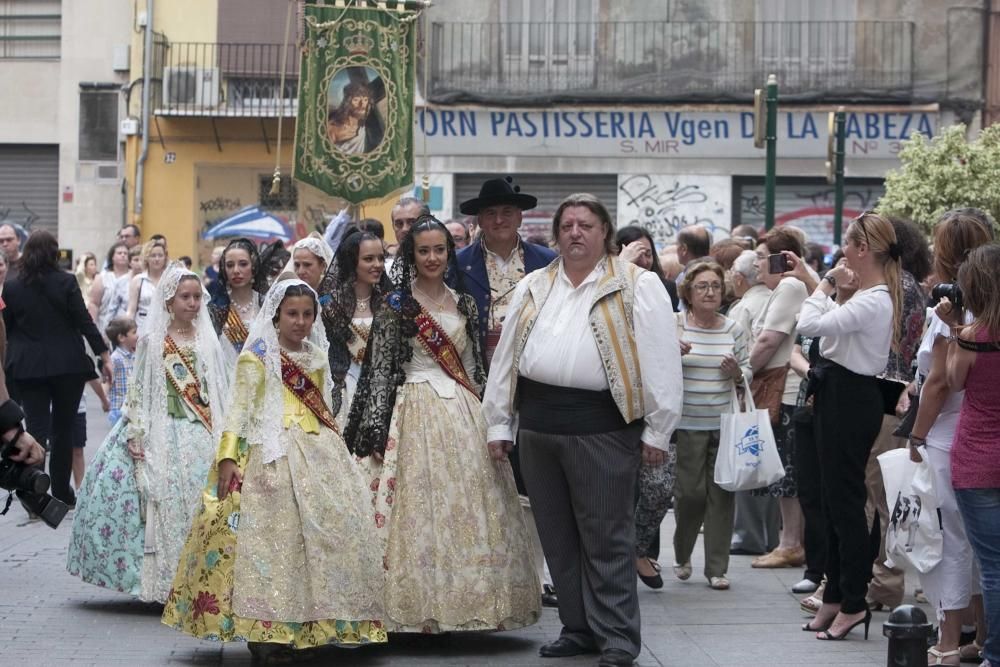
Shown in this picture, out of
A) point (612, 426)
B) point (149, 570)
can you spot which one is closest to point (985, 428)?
point (612, 426)

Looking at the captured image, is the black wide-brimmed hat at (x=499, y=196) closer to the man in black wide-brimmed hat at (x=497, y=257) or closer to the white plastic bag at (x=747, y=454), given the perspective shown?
the man in black wide-brimmed hat at (x=497, y=257)

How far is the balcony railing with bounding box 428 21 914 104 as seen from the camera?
87.7 feet

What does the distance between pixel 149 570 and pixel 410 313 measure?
6.65 ft

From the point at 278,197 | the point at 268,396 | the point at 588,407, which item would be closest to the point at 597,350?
the point at 588,407

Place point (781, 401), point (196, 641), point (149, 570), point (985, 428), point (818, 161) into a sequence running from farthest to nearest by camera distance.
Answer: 1. point (818, 161)
2. point (781, 401)
3. point (149, 570)
4. point (196, 641)
5. point (985, 428)

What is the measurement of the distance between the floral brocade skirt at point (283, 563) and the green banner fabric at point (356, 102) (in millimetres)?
4822

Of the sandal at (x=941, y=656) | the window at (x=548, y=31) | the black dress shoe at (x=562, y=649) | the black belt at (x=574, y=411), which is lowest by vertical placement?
the black dress shoe at (x=562, y=649)

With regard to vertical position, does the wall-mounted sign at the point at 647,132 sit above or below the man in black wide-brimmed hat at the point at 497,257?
above

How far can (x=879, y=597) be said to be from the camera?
8898 millimetres

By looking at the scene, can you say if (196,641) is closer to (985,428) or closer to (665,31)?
(985,428)

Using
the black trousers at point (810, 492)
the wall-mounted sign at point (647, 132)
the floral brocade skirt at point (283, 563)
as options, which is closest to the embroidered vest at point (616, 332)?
the floral brocade skirt at point (283, 563)

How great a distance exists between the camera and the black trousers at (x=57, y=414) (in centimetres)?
1215

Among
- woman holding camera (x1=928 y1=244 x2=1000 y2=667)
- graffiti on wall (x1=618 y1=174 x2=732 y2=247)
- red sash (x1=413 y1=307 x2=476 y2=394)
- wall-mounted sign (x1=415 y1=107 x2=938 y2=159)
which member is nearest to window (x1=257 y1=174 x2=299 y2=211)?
wall-mounted sign (x1=415 y1=107 x2=938 y2=159)

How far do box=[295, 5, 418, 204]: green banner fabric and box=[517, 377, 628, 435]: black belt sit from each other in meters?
4.77
